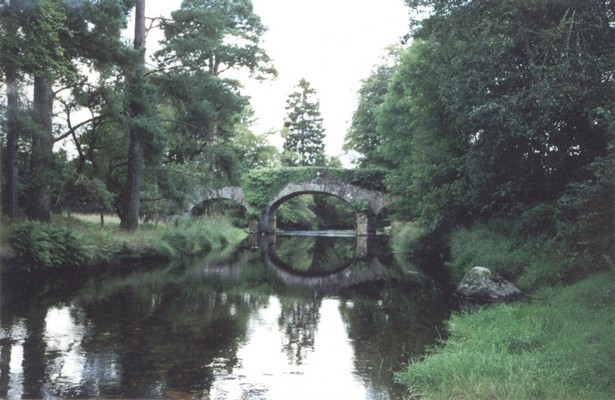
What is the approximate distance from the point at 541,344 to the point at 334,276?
28.8 ft

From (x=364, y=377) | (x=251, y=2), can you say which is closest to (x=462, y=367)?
(x=364, y=377)

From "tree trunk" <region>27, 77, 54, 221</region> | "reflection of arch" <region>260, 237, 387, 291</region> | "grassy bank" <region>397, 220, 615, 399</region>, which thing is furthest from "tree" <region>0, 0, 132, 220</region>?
"grassy bank" <region>397, 220, 615, 399</region>

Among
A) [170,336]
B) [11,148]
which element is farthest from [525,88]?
[11,148]

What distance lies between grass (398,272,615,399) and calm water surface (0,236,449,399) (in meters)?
0.44

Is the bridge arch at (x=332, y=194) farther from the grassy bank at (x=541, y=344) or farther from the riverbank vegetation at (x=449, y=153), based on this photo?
the grassy bank at (x=541, y=344)

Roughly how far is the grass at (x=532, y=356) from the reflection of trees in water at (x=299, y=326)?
1.41 meters

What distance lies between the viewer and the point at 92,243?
523 inches

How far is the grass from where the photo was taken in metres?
4.16

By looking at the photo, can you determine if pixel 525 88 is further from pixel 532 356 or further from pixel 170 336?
pixel 170 336

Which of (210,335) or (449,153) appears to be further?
(449,153)

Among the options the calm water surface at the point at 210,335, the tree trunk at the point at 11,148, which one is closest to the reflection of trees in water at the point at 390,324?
the calm water surface at the point at 210,335

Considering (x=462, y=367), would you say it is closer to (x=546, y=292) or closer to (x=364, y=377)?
(x=364, y=377)

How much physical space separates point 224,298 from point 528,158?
6429 millimetres

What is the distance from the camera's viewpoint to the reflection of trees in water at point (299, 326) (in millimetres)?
6186
